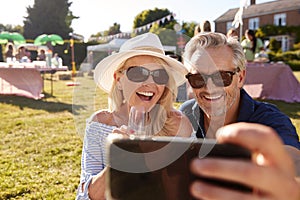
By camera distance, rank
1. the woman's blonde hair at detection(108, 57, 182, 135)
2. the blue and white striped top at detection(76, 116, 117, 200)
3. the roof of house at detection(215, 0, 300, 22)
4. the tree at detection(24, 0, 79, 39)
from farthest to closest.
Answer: the tree at detection(24, 0, 79, 39)
the roof of house at detection(215, 0, 300, 22)
the blue and white striped top at detection(76, 116, 117, 200)
the woman's blonde hair at detection(108, 57, 182, 135)

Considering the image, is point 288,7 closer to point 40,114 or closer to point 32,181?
point 40,114

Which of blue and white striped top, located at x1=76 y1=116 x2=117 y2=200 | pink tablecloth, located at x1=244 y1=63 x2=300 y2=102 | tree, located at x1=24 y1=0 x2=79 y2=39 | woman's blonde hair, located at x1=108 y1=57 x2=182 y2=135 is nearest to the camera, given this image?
woman's blonde hair, located at x1=108 y1=57 x2=182 y2=135

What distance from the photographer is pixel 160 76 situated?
3.63 ft

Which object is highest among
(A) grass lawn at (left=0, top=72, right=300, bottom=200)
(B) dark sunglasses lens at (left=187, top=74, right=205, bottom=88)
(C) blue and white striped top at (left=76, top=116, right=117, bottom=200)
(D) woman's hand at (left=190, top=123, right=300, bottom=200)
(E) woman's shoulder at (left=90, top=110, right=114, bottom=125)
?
(B) dark sunglasses lens at (left=187, top=74, right=205, bottom=88)

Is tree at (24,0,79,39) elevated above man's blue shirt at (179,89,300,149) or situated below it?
Result: above

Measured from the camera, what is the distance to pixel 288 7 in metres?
35.0

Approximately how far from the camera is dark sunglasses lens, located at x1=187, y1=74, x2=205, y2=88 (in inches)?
54.1

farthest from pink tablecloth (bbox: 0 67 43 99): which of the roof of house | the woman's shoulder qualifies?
the roof of house

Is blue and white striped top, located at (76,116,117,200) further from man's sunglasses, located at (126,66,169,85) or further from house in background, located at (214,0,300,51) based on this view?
house in background, located at (214,0,300,51)

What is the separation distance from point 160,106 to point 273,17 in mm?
38734

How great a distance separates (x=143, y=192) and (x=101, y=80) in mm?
740

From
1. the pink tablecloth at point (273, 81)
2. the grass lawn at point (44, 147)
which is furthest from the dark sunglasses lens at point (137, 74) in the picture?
the pink tablecloth at point (273, 81)

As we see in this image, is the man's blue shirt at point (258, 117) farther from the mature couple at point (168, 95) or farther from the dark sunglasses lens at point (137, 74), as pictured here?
the dark sunglasses lens at point (137, 74)

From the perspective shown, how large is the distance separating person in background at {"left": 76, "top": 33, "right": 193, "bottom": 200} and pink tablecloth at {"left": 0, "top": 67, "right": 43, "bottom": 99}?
7294mm
